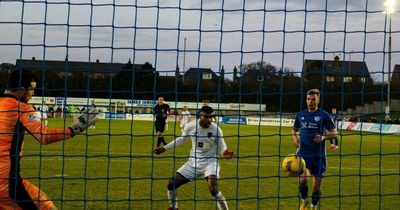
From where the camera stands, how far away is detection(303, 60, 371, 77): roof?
7.22 metres

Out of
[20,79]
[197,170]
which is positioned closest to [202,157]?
[197,170]

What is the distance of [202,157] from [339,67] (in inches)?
95.0

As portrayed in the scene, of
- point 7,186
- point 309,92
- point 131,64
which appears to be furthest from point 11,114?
point 309,92

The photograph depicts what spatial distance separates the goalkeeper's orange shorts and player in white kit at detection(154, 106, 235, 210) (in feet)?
8.75

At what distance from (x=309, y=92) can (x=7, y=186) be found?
5.53 metres

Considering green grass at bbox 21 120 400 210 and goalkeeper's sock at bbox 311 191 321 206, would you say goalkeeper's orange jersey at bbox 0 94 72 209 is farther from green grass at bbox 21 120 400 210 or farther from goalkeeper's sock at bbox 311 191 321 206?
goalkeeper's sock at bbox 311 191 321 206

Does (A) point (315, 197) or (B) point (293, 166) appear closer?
(B) point (293, 166)

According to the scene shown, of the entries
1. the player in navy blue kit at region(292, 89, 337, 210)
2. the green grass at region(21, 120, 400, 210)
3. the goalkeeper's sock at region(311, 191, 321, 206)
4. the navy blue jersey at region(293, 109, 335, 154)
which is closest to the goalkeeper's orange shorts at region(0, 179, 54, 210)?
the green grass at region(21, 120, 400, 210)

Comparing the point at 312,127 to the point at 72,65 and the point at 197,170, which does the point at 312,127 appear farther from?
the point at 72,65

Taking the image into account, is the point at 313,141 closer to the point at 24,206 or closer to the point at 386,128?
the point at 24,206

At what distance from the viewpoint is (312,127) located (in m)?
9.40

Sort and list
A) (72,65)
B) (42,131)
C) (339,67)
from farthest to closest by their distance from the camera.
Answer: (339,67)
(72,65)
(42,131)

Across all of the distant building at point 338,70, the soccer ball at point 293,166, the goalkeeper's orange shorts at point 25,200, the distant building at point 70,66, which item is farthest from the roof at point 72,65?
the soccer ball at point 293,166

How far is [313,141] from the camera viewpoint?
9.19 metres
